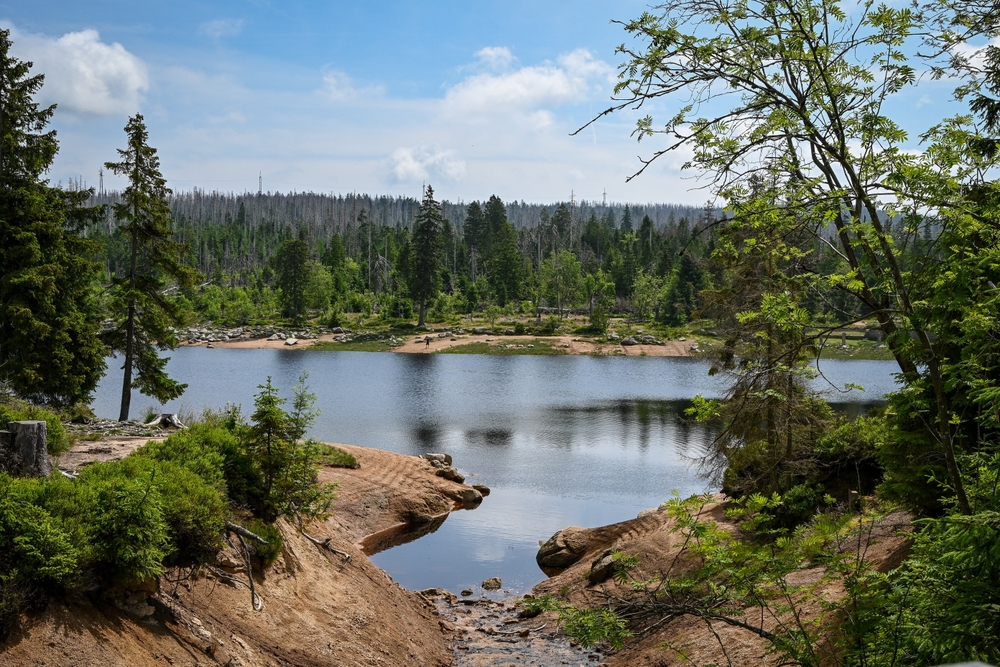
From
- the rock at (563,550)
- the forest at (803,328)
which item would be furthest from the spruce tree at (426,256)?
the rock at (563,550)

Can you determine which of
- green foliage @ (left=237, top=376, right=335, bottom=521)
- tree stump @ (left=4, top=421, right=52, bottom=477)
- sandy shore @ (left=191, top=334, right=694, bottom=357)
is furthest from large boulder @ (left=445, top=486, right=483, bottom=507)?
sandy shore @ (left=191, top=334, right=694, bottom=357)

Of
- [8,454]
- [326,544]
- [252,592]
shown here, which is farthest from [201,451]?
[326,544]

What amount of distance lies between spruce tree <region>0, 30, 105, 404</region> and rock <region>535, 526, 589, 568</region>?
1487cm

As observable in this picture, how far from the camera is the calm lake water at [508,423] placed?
22.3 metres

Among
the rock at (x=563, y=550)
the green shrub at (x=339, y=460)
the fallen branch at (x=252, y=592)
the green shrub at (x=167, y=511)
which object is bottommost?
the rock at (x=563, y=550)

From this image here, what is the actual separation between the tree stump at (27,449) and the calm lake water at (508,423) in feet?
27.5

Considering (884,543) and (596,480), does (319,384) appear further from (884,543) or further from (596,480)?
(884,543)

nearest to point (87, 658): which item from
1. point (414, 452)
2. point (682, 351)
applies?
point (414, 452)

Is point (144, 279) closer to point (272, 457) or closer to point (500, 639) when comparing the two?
point (272, 457)

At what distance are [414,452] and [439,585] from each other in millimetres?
12435

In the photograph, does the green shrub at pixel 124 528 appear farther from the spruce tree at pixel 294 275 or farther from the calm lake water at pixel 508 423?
the spruce tree at pixel 294 275

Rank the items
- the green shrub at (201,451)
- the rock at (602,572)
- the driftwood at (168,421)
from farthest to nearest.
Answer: the driftwood at (168,421) → the rock at (602,572) → the green shrub at (201,451)

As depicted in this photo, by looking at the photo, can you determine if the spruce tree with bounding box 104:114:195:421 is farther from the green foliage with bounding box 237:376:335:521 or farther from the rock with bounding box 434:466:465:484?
the green foliage with bounding box 237:376:335:521

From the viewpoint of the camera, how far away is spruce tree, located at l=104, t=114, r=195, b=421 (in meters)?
25.7
